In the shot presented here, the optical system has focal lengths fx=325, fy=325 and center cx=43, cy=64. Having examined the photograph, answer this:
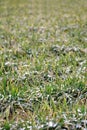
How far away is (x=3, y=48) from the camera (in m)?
8.75

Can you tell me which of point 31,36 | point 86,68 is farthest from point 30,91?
point 31,36

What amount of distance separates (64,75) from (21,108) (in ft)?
5.30

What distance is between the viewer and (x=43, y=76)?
659 centimetres

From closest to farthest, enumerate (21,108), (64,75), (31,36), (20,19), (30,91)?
1. (21,108)
2. (30,91)
3. (64,75)
4. (31,36)
5. (20,19)

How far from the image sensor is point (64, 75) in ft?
21.7

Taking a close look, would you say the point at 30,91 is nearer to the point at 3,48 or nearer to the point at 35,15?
the point at 3,48

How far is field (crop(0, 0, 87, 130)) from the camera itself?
15.4 ft

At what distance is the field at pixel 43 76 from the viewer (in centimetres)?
468

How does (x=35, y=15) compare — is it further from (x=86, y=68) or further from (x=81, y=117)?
(x=81, y=117)

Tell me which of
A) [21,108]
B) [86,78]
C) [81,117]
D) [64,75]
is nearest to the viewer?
[81,117]

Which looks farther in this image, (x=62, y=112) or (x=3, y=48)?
(x=3, y=48)

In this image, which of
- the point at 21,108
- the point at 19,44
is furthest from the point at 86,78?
the point at 19,44

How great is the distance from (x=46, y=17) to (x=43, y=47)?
226 inches

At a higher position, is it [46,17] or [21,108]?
[21,108]
